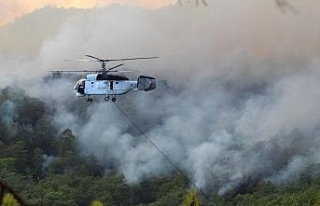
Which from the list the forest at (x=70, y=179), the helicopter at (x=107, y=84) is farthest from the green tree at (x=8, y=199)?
the forest at (x=70, y=179)

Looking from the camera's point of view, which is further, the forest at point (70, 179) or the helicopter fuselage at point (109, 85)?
the forest at point (70, 179)

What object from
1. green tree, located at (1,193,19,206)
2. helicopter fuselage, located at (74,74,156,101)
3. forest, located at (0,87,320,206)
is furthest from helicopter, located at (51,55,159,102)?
forest, located at (0,87,320,206)

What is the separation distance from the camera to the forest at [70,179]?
4716cm

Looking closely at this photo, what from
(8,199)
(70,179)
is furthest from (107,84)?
(70,179)

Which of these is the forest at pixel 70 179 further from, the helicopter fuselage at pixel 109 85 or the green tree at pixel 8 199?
the green tree at pixel 8 199

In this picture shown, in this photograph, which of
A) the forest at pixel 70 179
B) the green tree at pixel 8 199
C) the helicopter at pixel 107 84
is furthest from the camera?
the forest at pixel 70 179

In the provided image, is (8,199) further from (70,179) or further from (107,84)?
(70,179)

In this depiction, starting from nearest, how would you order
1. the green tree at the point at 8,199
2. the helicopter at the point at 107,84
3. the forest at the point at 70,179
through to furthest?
the green tree at the point at 8,199 < the helicopter at the point at 107,84 < the forest at the point at 70,179

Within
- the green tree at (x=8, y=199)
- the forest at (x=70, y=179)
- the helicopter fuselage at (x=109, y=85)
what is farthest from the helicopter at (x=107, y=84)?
the forest at (x=70, y=179)

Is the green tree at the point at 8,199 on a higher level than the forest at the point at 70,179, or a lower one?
higher

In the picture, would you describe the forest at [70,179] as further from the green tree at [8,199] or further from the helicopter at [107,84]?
the green tree at [8,199]

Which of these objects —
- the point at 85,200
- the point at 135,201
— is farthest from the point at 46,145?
the point at 85,200

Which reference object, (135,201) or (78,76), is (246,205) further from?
(78,76)

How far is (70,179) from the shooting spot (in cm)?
5172
